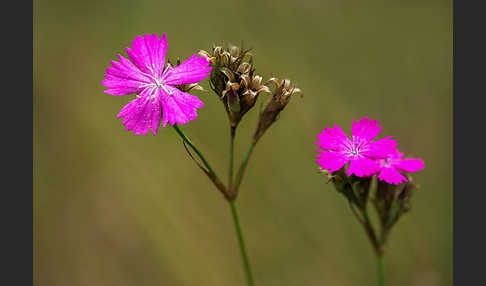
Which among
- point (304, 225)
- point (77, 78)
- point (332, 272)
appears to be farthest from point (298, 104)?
point (77, 78)

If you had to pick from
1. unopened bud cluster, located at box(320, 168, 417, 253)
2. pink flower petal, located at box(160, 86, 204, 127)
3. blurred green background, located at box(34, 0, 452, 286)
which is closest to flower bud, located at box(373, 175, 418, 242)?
unopened bud cluster, located at box(320, 168, 417, 253)

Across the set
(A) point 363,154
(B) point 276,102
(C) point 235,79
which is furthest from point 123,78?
(A) point 363,154

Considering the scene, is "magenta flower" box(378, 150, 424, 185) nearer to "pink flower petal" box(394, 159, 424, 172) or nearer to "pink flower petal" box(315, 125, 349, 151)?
"pink flower petal" box(394, 159, 424, 172)

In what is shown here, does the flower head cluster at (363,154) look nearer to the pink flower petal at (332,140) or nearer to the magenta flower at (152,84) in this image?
the pink flower petal at (332,140)

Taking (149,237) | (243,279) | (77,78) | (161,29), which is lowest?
(243,279)

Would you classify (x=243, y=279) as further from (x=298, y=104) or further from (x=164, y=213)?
(x=298, y=104)

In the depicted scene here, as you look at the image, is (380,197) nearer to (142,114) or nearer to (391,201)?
(391,201)

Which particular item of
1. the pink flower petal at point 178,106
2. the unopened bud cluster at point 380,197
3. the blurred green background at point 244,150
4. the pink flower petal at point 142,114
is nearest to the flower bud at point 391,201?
the unopened bud cluster at point 380,197
